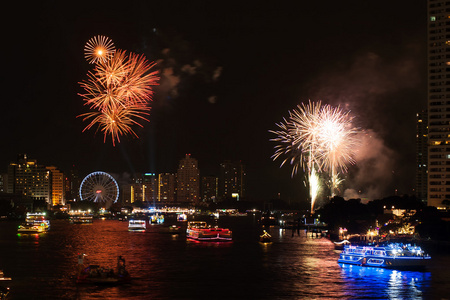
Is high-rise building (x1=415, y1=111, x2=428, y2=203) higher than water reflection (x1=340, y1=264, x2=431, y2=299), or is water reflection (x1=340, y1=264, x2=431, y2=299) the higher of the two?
high-rise building (x1=415, y1=111, x2=428, y2=203)

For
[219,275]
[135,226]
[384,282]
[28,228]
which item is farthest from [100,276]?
[135,226]

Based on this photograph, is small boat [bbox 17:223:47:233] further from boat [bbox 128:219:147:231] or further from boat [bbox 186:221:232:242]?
Answer: boat [bbox 186:221:232:242]

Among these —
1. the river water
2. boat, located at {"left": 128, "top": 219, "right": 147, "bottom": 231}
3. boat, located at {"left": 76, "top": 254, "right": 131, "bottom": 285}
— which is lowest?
boat, located at {"left": 128, "top": 219, "right": 147, "bottom": 231}

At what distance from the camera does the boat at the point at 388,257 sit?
6047 centimetres

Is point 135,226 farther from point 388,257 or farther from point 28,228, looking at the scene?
point 388,257

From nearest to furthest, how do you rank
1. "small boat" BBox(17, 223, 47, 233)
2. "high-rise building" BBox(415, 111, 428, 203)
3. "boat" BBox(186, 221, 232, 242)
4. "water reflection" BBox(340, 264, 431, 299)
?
"water reflection" BBox(340, 264, 431, 299) < "boat" BBox(186, 221, 232, 242) < "small boat" BBox(17, 223, 47, 233) < "high-rise building" BBox(415, 111, 428, 203)

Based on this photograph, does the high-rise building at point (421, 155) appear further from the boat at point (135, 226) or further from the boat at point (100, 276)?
the boat at point (100, 276)

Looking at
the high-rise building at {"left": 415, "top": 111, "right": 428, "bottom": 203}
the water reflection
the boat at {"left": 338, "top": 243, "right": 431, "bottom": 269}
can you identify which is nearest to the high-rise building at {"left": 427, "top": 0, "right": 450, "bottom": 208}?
the boat at {"left": 338, "top": 243, "right": 431, "bottom": 269}

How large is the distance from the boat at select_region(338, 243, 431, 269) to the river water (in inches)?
43.0

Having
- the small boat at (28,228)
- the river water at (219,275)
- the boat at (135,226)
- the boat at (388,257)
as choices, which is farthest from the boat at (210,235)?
the boat at (388,257)

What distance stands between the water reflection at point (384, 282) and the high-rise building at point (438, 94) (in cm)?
6811

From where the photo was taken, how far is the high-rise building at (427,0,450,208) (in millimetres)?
123625

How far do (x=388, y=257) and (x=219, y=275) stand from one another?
58.9 ft

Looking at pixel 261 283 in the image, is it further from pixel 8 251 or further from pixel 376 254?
pixel 8 251
